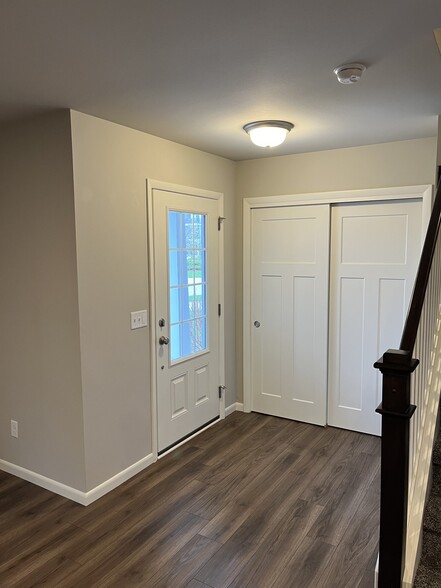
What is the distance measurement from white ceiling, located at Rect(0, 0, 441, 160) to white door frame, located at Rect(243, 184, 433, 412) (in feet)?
1.89

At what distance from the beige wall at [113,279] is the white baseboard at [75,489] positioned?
0.15ft

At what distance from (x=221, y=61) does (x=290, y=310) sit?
251 centimetres

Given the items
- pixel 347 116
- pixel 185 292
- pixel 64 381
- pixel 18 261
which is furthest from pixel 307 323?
pixel 18 261

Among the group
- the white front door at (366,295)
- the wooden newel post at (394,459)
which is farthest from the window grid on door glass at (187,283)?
the wooden newel post at (394,459)

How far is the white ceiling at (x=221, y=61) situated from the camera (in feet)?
4.86

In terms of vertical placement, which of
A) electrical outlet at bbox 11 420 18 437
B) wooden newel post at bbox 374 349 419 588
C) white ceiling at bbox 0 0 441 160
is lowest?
electrical outlet at bbox 11 420 18 437

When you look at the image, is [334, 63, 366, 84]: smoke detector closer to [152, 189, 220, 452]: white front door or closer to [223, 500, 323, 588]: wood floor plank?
[152, 189, 220, 452]: white front door

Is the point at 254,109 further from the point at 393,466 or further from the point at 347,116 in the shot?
the point at 393,466

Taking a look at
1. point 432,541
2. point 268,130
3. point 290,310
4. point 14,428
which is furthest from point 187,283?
point 432,541

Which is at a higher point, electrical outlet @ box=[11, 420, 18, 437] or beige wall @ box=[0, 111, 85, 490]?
beige wall @ box=[0, 111, 85, 490]

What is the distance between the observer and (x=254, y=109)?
2.53 metres

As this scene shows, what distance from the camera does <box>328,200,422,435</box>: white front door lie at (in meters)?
3.49

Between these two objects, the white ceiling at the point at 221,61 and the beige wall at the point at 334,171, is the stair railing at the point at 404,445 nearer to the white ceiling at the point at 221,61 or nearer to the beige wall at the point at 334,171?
the white ceiling at the point at 221,61

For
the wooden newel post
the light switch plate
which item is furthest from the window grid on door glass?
the wooden newel post
